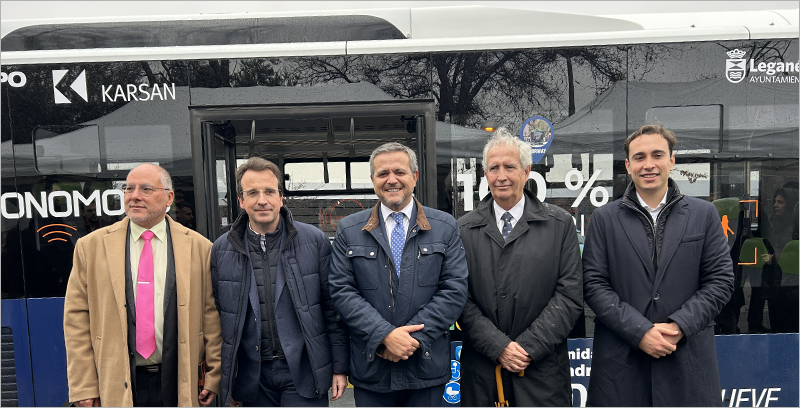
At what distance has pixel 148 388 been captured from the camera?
7.23ft

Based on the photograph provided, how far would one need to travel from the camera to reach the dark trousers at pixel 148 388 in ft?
7.18

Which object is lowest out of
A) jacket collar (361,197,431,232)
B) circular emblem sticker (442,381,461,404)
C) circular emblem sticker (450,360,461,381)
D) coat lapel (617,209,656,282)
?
circular emblem sticker (442,381,461,404)

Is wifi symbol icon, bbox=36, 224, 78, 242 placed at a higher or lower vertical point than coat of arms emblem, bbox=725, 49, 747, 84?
lower

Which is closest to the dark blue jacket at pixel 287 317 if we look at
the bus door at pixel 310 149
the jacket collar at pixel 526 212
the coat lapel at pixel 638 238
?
the jacket collar at pixel 526 212

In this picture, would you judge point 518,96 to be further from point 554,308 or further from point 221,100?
point 221,100

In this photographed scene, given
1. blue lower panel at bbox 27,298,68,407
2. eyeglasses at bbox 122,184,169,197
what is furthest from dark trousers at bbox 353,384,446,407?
blue lower panel at bbox 27,298,68,407

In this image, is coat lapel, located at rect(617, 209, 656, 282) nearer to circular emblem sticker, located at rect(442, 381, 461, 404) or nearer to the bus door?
the bus door

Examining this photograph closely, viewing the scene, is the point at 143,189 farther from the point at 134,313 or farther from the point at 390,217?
the point at 390,217

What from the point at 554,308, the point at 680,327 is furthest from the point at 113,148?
the point at 680,327

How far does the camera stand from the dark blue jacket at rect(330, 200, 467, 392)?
6.80 feet

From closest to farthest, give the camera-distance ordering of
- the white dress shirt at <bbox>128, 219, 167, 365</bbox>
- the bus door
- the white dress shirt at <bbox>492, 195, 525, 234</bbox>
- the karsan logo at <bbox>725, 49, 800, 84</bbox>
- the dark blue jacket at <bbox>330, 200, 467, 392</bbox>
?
the dark blue jacket at <bbox>330, 200, 467, 392</bbox> < the white dress shirt at <bbox>128, 219, 167, 365</bbox> < the white dress shirt at <bbox>492, 195, 525, 234</bbox> < the karsan logo at <bbox>725, 49, 800, 84</bbox> < the bus door

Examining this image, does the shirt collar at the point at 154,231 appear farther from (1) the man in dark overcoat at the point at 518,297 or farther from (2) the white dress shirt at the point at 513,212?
(2) the white dress shirt at the point at 513,212

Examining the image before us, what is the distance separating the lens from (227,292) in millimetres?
2178

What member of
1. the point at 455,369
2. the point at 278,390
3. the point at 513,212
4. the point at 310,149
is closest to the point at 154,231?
the point at 278,390
